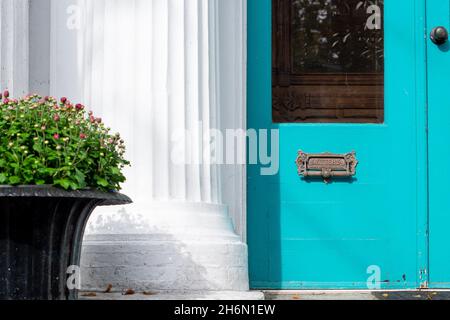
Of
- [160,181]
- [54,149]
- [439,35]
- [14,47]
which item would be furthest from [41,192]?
[439,35]

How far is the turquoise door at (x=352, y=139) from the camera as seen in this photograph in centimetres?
621

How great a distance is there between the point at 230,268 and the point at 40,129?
1.34m

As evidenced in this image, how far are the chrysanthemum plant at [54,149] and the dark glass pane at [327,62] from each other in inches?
63.9

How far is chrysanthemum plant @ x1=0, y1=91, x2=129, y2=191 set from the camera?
15.0 ft

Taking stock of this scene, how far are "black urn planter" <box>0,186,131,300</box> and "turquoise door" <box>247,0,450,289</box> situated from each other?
168 centimetres

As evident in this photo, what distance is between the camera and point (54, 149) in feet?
15.4

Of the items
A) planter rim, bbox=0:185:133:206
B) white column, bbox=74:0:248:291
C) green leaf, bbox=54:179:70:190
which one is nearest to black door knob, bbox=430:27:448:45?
white column, bbox=74:0:248:291

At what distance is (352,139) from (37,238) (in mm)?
2196

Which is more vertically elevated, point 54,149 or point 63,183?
point 54,149

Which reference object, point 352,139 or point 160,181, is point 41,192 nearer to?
point 160,181

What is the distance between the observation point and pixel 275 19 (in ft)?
20.8

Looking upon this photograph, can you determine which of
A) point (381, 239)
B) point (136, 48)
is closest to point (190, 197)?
point (136, 48)

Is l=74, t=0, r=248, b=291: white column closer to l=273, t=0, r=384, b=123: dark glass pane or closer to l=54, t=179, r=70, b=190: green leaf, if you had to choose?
l=273, t=0, r=384, b=123: dark glass pane

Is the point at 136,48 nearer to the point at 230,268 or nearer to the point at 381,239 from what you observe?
the point at 230,268
